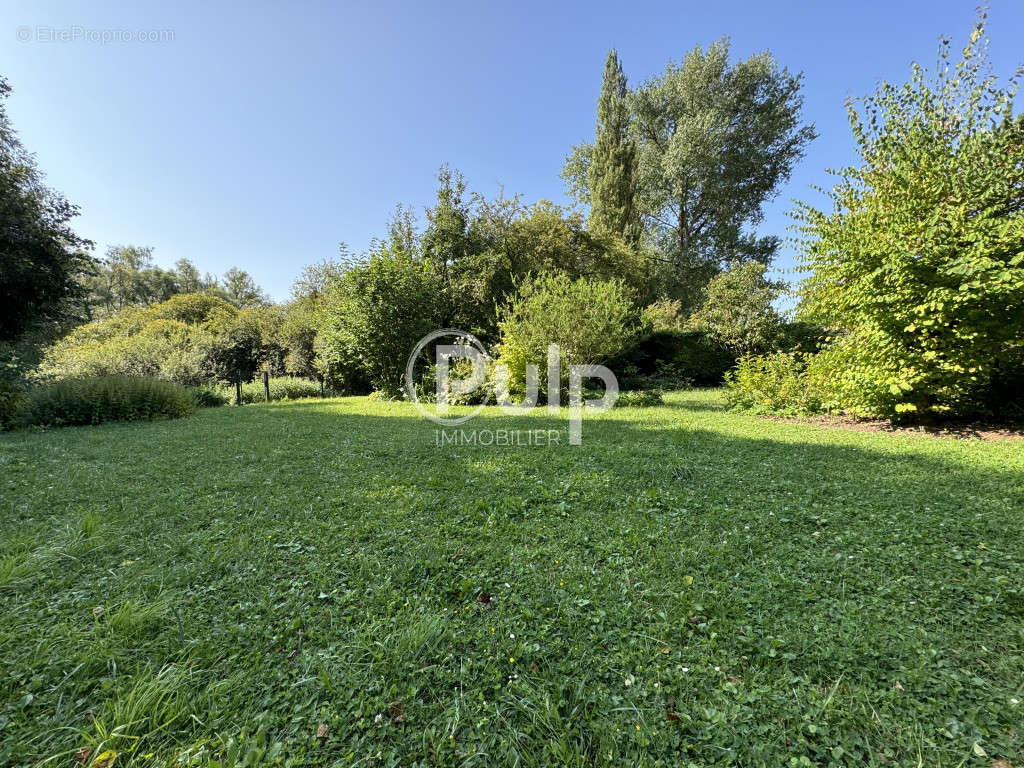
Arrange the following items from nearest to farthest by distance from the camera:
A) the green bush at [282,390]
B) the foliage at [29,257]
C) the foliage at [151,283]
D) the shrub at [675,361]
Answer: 1. the foliage at [29,257]
2. the green bush at [282,390]
3. the shrub at [675,361]
4. the foliage at [151,283]

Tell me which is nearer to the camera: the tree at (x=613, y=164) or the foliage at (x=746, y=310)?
the foliage at (x=746, y=310)

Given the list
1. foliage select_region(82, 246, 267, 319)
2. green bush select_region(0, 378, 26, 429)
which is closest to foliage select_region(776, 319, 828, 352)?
green bush select_region(0, 378, 26, 429)

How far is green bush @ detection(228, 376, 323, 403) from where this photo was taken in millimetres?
13258

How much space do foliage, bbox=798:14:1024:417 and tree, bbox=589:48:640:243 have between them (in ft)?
45.7

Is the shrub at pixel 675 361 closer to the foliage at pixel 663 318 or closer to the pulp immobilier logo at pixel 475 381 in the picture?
the foliage at pixel 663 318

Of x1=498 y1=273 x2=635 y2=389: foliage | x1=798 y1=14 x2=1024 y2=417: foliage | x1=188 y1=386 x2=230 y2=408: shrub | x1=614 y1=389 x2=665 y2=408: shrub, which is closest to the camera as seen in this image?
x1=798 y1=14 x2=1024 y2=417: foliage

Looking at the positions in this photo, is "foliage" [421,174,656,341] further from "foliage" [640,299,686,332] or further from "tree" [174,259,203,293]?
"tree" [174,259,203,293]

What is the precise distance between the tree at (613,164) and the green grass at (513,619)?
63.3ft

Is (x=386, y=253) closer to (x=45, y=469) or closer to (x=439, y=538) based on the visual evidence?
(x=45, y=469)

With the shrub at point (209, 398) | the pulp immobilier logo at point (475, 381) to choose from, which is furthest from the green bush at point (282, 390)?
the pulp immobilier logo at point (475, 381)

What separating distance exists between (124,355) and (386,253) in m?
11.0

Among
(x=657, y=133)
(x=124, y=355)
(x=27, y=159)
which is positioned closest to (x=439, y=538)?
(x=27, y=159)

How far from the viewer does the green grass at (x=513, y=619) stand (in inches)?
50.0

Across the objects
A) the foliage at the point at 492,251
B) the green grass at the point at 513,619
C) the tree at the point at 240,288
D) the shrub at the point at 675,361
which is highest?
the tree at the point at 240,288
